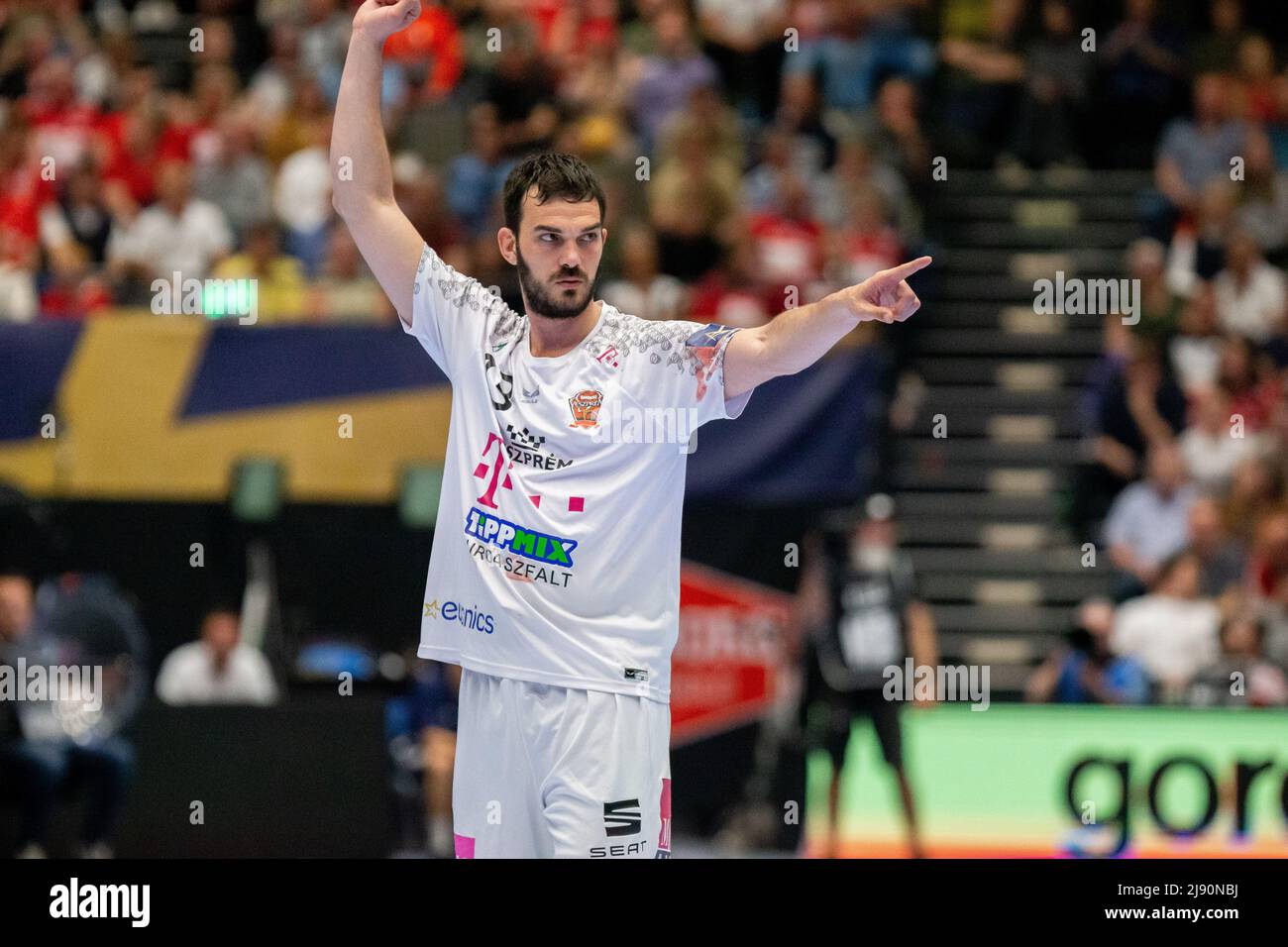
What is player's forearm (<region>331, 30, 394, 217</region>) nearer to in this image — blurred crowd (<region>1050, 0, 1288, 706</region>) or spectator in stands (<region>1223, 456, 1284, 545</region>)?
blurred crowd (<region>1050, 0, 1288, 706</region>)

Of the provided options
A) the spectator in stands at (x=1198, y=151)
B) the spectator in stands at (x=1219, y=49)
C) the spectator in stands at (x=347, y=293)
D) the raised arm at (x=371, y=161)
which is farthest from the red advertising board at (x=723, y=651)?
the spectator in stands at (x=1219, y=49)

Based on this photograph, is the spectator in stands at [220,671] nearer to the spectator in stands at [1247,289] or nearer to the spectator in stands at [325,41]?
the spectator in stands at [325,41]

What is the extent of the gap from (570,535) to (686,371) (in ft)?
2.08

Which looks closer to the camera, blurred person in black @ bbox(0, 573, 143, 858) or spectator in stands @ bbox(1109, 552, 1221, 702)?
blurred person in black @ bbox(0, 573, 143, 858)

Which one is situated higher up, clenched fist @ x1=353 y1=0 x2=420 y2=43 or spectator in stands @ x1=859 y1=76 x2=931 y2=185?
spectator in stands @ x1=859 y1=76 x2=931 y2=185

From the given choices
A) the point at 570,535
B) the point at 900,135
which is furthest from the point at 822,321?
the point at 900,135

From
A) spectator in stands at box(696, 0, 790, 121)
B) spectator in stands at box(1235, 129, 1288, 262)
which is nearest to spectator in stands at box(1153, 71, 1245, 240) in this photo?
spectator in stands at box(1235, 129, 1288, 262)

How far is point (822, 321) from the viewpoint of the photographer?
541 cm

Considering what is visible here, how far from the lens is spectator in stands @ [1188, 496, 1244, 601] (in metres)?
13.9

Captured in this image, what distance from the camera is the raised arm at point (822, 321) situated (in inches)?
212

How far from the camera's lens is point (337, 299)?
45.9 feet

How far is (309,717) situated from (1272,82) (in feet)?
37.6

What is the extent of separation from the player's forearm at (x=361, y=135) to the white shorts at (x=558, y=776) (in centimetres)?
166
